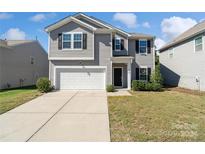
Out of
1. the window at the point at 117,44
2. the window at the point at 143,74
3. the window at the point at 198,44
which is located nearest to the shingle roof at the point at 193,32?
the window at the point at 198,44

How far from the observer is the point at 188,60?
792 inches

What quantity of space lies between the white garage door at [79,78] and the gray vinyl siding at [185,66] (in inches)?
332

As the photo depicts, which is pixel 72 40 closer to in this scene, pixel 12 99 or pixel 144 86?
pixel 144 86

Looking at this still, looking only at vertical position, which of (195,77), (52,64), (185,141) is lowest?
(185,141)

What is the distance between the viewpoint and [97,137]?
242 inches

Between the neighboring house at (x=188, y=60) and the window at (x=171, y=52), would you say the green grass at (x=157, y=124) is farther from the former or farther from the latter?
the window at (x=171, y=52)

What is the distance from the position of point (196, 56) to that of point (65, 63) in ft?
39.1

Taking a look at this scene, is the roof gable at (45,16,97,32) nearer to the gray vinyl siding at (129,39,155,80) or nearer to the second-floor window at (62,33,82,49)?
the second-floor window at (62,33,82,49)

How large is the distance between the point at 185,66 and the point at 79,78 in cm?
1078

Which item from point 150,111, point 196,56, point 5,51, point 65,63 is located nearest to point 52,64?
point 65,63

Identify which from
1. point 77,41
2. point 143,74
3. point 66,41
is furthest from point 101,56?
point 143,74

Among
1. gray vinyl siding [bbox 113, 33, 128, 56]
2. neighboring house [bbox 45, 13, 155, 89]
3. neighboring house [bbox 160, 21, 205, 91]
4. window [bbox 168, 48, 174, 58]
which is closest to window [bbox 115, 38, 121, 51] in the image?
gray vinyl siding [bbox 113, 33, 128, 56]
